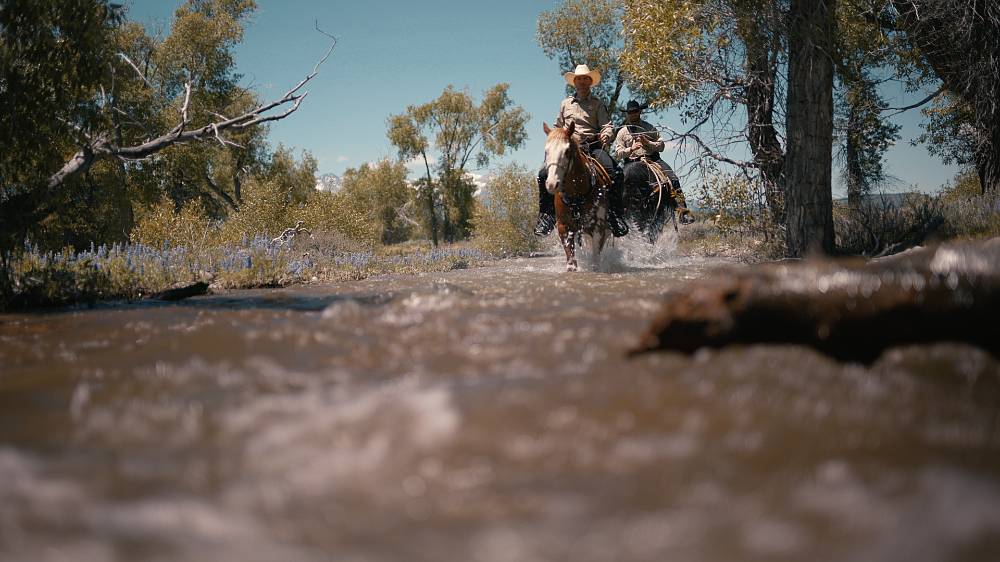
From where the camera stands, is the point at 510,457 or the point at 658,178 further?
the point at 658,178

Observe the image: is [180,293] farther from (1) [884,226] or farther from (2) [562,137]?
(1) [884,226]

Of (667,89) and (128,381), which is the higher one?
(667,89)

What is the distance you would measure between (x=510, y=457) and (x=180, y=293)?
290 inches

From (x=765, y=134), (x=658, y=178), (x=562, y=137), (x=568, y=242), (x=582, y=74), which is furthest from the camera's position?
(x=765, y=134)

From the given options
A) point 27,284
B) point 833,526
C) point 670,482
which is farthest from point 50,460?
point 27,284

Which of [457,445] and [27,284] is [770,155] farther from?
[27,284]

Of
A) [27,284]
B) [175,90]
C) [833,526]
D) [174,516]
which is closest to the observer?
[833,526]

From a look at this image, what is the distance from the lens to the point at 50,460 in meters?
A: 1.98

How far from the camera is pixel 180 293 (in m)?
7.77

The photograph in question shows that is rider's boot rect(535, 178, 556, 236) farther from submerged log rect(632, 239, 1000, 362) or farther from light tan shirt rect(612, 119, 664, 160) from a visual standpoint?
submerged log rect(632, 239, 1000, 362)

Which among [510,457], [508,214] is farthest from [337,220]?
[510,457]

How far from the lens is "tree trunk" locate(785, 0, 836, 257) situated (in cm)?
995

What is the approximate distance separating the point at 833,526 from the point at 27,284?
30.1ft

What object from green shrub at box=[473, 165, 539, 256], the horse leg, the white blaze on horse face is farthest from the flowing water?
green shrub at box=[473, 165, 539, 256]
